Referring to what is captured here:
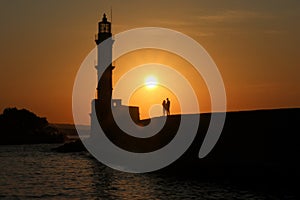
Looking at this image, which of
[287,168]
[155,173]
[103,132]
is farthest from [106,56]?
[287,168]

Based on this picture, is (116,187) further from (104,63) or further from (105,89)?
(104,63)

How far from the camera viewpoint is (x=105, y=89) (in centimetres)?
6391

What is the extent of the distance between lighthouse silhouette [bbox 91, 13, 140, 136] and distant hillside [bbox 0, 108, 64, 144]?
243 ft

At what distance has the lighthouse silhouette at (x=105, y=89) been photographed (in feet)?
210

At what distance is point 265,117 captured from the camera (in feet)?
103

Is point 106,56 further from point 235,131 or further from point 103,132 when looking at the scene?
point 235,131

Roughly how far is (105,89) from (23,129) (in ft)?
272

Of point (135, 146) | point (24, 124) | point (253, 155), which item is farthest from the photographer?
point (24, 124)

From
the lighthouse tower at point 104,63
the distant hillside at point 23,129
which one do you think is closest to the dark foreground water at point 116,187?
the lighthouse tower at point 104,63

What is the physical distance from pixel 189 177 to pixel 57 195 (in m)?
10.6

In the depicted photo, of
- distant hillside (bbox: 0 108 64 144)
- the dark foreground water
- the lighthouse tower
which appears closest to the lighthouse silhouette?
the lighthouse tower

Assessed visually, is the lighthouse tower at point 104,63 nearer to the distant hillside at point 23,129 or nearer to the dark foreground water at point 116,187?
the dark foreground water at point 116,187

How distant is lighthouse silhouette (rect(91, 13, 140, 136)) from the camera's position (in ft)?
210

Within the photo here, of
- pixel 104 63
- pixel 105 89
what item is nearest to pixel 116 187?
pixel 105 89
